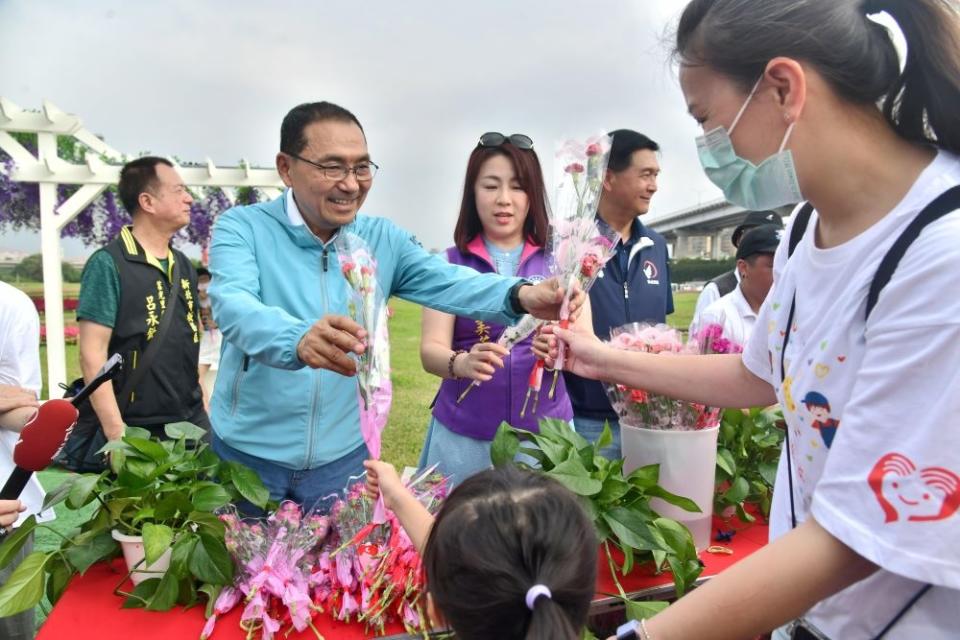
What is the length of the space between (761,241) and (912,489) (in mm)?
3159

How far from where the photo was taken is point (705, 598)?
3.39 feet

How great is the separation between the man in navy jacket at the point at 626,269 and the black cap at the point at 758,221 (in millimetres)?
1204

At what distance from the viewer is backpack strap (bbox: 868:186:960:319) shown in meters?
0.98

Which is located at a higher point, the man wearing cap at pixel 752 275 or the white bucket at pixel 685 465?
the man wearing cap at pixel 752 275

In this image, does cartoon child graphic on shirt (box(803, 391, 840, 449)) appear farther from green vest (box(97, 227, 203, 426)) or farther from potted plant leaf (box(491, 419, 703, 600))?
green vest (box(97, 227, 203, 426))

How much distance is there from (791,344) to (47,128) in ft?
28.7

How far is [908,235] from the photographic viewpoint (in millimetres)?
1002

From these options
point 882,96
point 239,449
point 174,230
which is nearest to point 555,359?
point 239,449

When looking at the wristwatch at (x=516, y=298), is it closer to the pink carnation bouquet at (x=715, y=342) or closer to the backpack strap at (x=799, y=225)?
the pink carnation bouquet at (x=715, y=342)

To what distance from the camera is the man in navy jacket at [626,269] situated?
293 centimetres

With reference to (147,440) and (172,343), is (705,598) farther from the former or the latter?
(172,343)

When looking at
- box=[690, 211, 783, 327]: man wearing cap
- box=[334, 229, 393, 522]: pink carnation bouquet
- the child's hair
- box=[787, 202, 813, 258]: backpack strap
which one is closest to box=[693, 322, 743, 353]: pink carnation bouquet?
box=[787, 202, 813, 258]: backpack strap

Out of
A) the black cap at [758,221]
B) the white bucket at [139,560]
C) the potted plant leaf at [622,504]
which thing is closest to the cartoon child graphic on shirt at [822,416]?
the potted plant leaf at [622,504]

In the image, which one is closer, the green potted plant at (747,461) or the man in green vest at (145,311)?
the green potted plant at (747,461)
